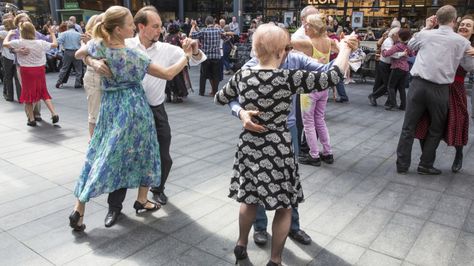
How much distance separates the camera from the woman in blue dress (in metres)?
3.07

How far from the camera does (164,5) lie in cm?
2680

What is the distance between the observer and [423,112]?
4805mm

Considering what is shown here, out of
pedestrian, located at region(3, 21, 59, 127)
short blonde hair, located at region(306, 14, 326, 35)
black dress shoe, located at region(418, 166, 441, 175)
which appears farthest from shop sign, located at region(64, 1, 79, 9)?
black dress shoe, located at region(418, 166, 441, 175)

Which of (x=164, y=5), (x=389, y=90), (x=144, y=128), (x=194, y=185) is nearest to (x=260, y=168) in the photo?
(x=144, y=128)

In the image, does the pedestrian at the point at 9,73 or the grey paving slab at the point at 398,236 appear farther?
the pedestrian at the point at 9,73

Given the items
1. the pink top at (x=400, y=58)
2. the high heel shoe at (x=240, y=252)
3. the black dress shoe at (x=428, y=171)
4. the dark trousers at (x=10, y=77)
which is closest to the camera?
the high heel shoe at (x=240, y=252)

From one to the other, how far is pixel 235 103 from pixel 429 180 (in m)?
2.99

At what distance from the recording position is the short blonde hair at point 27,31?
6660mm

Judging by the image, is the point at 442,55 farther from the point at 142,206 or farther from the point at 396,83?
the point at 396,83

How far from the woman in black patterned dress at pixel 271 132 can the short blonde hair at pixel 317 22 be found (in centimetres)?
210

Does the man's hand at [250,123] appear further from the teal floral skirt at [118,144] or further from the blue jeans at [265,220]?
the teal floral skirt at [118,144]

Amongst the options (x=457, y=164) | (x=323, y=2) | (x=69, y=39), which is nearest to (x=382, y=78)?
→ (x=457, y=164)

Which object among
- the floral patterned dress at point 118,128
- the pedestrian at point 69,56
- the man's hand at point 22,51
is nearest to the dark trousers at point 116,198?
the floral patterned dress at point 118,128

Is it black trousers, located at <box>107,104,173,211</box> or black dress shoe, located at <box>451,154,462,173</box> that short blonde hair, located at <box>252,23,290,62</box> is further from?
black dress shoe, located at <box>451,154,462,173</box>
